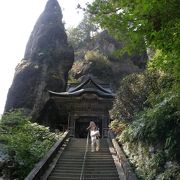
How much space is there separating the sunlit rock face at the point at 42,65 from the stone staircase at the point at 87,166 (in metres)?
13.6

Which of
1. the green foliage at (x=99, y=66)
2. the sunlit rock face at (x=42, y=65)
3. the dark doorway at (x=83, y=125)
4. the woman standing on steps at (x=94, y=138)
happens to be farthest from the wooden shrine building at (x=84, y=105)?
the green foliage at (x=99, y=66)

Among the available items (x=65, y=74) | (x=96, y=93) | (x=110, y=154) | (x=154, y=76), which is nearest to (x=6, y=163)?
(x=110, y=154)

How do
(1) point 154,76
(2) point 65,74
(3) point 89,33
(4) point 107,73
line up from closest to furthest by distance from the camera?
1. (1) point 154,76
2. (2) point 65,74
3. (4) point 107,73
4. (3) point 89,33

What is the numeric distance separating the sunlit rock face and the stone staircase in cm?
1358

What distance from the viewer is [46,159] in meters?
14.2

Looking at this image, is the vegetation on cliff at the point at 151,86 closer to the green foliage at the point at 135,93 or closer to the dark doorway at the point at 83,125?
the green foliage at the point at 135,93

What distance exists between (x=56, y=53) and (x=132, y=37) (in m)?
29.4

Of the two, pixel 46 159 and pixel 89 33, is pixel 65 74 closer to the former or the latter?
pixel 46 159

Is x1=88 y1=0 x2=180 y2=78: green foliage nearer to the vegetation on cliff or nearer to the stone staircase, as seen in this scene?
the vegetation on cliff

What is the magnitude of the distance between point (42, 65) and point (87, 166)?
807 inches

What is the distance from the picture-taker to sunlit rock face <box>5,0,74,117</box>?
102 feet

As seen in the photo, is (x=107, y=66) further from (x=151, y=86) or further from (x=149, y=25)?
(x=149, y=25)

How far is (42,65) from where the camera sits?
33.6 metres

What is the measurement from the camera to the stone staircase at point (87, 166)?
13.3 meters
